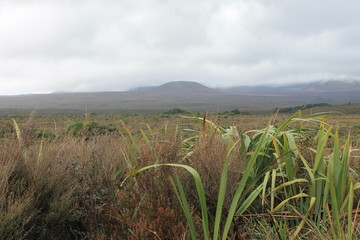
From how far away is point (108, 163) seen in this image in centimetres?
282

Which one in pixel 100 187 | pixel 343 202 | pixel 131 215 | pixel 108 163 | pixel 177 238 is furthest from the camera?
pixel 108 163

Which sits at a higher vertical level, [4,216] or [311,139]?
[311,139]

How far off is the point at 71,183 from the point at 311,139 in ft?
8.18

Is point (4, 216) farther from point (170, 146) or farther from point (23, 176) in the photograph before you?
point (170, 146)

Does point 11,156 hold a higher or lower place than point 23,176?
higher

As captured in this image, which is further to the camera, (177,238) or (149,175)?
(149,175)

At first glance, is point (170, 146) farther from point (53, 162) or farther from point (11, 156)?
point (11, 156)

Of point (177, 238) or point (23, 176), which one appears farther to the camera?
point (23, 176)

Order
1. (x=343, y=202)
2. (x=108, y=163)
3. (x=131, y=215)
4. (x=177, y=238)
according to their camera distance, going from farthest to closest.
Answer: (x=108, y=163)
(x=343, y=202)
(x=131, y=215)
(x=177, y=238)

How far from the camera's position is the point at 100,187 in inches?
101

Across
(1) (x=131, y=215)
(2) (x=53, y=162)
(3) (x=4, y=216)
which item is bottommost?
(1) (x=131, y=215)

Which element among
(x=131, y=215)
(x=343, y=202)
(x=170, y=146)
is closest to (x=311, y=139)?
(x=343, y=202)

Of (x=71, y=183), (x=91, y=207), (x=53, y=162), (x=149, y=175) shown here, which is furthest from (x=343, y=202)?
(x=53, y=162)

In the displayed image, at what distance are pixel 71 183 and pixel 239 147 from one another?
170 cm
